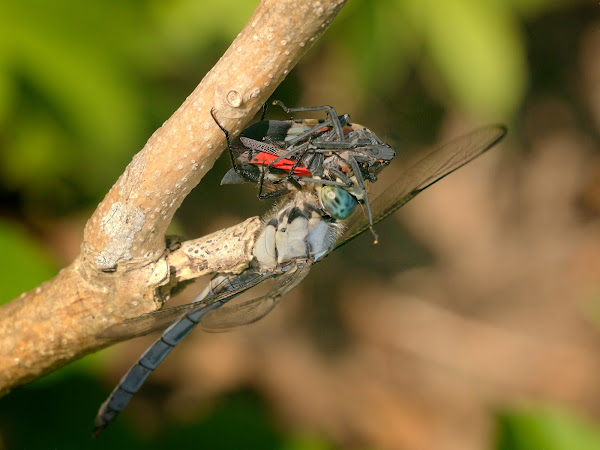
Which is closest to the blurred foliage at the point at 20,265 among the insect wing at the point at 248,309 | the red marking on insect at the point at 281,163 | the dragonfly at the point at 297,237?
the dragonfly at the point at 297,237

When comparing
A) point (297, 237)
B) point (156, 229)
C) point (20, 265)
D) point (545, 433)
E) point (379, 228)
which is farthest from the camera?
point (379, 228)

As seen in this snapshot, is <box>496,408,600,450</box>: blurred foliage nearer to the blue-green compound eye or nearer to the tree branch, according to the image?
the blue-green compound eye

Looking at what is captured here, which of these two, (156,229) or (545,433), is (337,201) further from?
(545,433)

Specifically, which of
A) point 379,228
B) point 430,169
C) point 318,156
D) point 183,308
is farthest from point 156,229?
point 379,228

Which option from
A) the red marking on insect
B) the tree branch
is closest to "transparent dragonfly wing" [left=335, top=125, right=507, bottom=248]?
the red marking on insect

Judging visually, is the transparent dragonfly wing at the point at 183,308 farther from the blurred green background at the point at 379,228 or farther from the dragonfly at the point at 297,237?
the blurred green background at the point at 379,228

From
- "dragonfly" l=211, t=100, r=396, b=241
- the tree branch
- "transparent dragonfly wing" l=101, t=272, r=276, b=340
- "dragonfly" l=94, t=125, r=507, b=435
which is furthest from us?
"dragonfly" l=94, t=125, r=507, b=435

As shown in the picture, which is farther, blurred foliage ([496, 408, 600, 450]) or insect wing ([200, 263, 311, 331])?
blurred foliage ([496, 408, 600, 450])

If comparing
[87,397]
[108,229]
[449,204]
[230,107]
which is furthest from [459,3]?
[87,397]

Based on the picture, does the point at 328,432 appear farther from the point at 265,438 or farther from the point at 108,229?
the point at 108,229
